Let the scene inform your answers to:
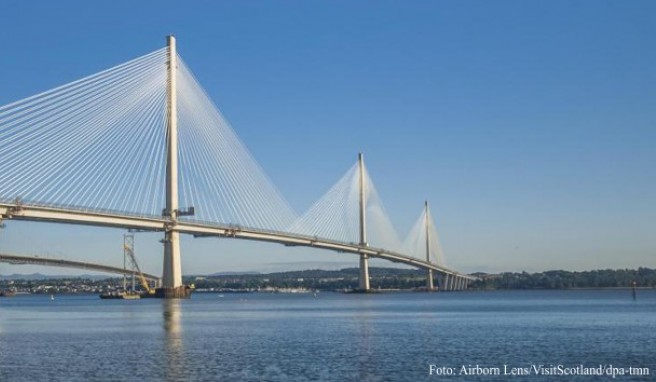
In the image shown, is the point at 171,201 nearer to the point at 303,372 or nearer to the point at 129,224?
the point at 129,224

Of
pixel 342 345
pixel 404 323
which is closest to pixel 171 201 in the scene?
pixel 404 323

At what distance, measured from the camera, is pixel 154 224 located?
73750mm

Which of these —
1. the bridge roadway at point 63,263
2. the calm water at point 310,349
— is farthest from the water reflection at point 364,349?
the bridge roadway at point 63,263

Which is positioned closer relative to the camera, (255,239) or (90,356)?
(90,356)

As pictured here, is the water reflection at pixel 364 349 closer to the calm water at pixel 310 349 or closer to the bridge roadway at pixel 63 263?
the calm water at pixel 310 349

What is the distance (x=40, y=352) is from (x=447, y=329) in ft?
62.3

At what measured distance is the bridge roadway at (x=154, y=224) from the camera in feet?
204

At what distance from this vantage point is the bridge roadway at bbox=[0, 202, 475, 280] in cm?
6219

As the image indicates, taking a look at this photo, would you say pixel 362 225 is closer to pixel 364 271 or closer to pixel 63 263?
pixel 364 271

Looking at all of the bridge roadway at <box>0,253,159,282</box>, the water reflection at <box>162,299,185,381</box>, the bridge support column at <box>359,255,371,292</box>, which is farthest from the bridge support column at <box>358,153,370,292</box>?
the water reflection at <box>162,299,185,381</box>

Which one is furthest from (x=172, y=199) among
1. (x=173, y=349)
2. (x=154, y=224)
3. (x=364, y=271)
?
(x=364, y=271)

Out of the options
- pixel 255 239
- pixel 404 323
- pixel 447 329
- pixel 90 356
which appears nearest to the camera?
pixel 90 356

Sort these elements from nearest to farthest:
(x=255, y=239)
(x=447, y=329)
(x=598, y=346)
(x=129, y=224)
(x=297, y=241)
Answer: (x=598, y=346) → (x=447, y=329) → (x=129, y=224) → (x=255, y=239) → (x=297, y=241)

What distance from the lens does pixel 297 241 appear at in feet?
313
